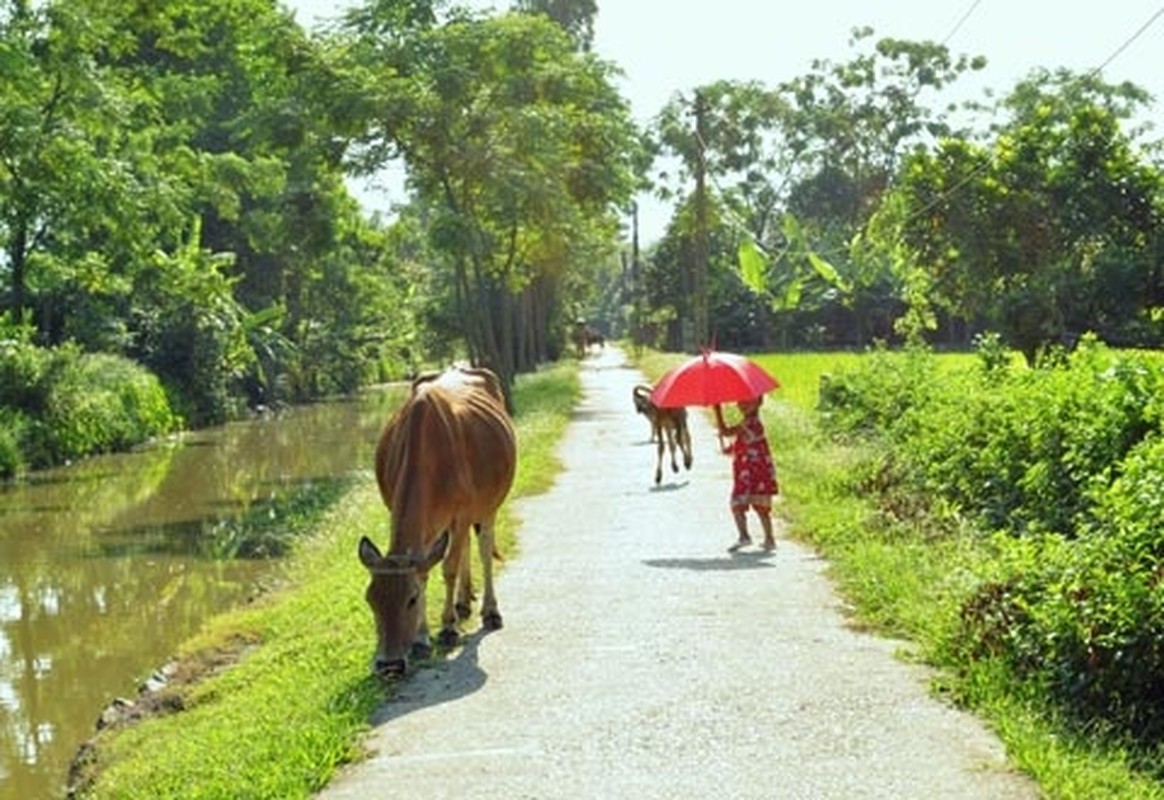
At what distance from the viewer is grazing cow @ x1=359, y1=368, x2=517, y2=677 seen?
A: 7.66 meters

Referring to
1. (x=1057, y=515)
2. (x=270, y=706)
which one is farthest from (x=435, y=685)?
(x=1057, y=515)

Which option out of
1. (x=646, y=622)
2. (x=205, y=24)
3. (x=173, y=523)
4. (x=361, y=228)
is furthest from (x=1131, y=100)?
(x=646, y=622)

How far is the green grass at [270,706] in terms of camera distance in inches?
263

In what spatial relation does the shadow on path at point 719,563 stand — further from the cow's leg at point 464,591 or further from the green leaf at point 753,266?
the green leaf at point 753,266

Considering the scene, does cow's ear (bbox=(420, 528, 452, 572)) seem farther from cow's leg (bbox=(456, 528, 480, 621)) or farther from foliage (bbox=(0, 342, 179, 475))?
foliage (bbox=(0, 342, 179, 475))

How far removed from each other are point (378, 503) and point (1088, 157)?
15.1m

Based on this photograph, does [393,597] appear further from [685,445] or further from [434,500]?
[685,445]

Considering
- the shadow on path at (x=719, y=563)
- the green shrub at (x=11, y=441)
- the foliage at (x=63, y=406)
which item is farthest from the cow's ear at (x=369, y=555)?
the foliage at (x=63, y=406)

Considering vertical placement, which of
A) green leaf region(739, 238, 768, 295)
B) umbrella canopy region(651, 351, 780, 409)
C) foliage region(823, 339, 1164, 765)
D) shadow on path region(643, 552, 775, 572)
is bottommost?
shadow on path region(643, 552, 775, 572)

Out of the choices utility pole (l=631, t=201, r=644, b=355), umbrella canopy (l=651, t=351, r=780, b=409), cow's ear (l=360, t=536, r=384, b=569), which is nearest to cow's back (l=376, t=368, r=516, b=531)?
cow's ear (l=360, t=536, r=384, b=569)

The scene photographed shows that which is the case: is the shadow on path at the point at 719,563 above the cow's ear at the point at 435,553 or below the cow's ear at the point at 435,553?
below

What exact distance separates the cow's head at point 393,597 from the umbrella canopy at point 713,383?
4780mm

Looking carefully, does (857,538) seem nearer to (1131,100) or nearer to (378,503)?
(378,503)

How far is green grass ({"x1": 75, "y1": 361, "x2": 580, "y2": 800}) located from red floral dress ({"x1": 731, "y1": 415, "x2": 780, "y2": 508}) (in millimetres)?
2279
